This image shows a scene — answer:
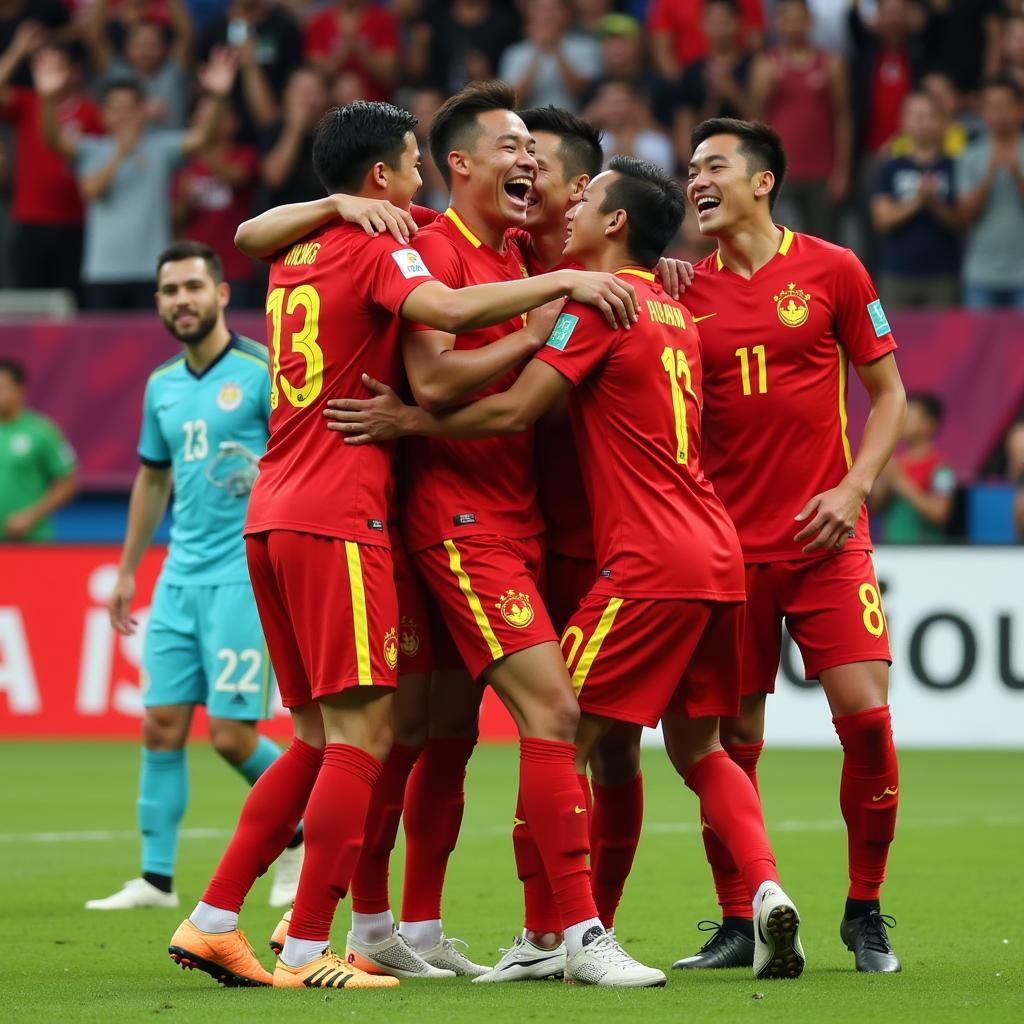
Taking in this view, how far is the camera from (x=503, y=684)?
5.75 meters

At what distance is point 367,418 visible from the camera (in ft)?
18.8

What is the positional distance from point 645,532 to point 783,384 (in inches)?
34.9

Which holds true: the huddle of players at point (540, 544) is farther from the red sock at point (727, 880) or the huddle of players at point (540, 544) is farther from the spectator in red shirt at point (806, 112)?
the spectator in red shirt at point (806, 112)

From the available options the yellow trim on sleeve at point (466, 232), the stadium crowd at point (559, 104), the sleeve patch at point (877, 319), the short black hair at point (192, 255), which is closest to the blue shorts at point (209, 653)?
the short black hair at point (192, 255)

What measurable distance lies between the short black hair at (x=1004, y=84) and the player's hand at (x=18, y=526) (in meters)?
7.89

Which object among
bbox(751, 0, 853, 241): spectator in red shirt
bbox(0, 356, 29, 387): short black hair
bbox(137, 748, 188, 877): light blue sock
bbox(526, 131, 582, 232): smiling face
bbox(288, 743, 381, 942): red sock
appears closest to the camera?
bbox(288, 743, 381, 942): red sock

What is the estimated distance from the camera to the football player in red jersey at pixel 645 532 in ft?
18.8

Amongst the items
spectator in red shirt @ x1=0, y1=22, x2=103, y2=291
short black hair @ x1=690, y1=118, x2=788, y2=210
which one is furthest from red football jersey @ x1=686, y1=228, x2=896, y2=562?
spectator in red shirt @ x1=0, y1=22, x2=103, y2=291

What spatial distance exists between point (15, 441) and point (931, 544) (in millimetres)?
6848

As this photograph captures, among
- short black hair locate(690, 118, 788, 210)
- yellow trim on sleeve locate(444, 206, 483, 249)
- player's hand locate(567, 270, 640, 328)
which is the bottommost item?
player's hand locate(567, 270, 640, 328)

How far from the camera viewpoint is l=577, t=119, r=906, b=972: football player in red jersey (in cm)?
617

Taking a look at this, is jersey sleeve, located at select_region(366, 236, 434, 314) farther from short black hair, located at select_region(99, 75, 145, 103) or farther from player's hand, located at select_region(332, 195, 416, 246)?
short black hair, located at select_region(99, 75, 145, 103)

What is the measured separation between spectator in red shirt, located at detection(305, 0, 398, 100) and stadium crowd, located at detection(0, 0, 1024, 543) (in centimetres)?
3

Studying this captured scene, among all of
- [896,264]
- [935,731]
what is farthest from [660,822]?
[896,264]
